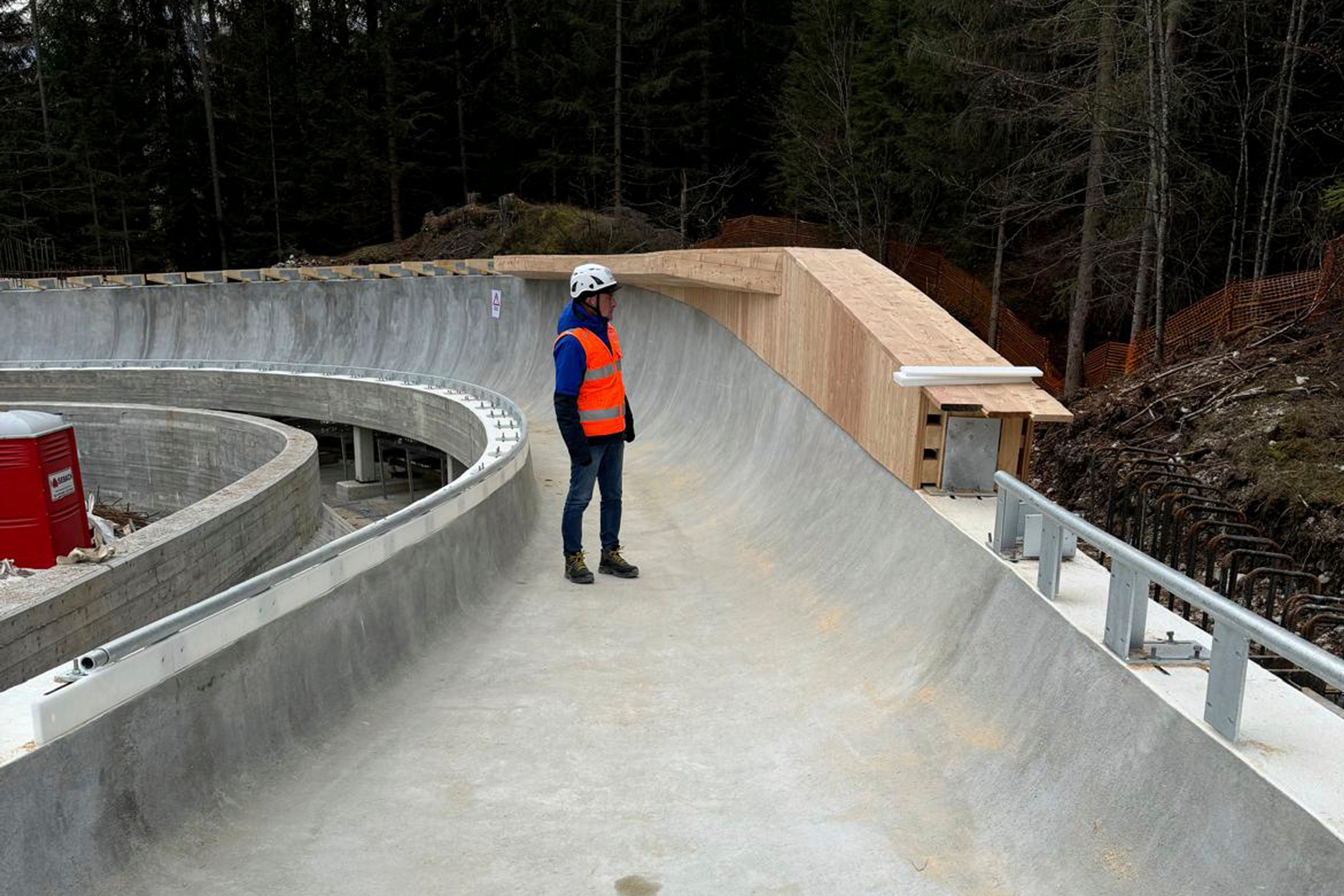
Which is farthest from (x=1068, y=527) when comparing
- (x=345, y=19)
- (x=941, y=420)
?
(x=345, y=19)

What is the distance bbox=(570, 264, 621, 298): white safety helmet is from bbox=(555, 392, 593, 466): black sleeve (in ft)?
2.30

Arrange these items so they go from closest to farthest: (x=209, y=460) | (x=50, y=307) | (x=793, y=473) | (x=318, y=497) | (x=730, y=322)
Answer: (x=793, y=473) < (x=730, y=322) < (x=318, y=497) < (x=209, y=460) < (x=50, y=307)

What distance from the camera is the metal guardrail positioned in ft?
8.53

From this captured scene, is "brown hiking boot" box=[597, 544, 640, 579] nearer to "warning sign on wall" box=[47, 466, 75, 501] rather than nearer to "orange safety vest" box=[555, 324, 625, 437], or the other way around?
"orange safety vest" box=[555, 324, 625, 437]

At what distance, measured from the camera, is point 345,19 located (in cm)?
4878

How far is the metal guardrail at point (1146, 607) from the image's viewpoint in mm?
2600

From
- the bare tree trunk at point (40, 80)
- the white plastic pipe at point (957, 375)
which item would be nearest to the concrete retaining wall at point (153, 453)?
the white plastic pipe at point (957, 375)

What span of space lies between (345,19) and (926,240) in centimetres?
3541

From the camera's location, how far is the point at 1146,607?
349 cm

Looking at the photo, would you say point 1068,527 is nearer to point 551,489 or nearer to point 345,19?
point 551,489

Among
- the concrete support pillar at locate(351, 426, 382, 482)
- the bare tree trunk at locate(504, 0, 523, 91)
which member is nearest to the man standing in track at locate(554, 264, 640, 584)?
the concrete support pillar at locate(351, 426, 382, 482)

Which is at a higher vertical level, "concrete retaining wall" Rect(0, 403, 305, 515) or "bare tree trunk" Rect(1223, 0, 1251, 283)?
"bare tree trunk" Rect(1223, 0, 1251, 283)

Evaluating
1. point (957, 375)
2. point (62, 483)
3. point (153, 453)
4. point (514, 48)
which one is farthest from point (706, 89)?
point (957, 375)

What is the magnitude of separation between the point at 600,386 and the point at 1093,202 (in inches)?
553
